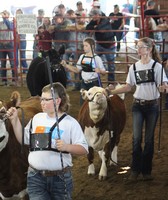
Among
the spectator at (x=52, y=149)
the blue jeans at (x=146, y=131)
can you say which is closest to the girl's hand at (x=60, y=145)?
the spectator at (x=52, y=149)

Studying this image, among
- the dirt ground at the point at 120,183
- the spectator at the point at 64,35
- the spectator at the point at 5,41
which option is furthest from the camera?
the spectator at the point at 5,41

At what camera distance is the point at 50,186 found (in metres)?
3.93

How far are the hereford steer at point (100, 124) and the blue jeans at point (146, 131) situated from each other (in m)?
0.48

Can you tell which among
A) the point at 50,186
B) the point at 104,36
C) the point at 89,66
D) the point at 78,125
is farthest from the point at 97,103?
the point at 104,36

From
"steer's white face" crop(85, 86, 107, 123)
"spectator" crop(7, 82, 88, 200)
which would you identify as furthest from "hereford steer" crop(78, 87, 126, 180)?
"spectator" crop(7, 82, 88, 200)

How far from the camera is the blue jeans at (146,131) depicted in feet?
20.1

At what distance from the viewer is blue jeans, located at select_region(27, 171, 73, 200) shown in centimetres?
391

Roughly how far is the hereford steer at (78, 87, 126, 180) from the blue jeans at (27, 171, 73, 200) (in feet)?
8.49

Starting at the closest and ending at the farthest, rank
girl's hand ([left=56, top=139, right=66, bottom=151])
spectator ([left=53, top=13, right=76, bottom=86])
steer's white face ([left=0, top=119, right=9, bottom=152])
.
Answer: girl's hand ([left=56, top=139, right=66, bottom=151]), steer's white face ([left=0, top=119, right=9, bottom=152]), spectator ([left=53, top=13, right=76, bottom=86])

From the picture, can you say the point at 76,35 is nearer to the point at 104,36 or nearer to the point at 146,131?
the point at 104,36

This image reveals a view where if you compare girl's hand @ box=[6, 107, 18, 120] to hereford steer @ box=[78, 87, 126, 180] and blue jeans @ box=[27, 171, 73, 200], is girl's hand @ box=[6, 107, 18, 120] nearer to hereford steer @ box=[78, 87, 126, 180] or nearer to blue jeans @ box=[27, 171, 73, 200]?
blue jeans @ box=[27, 171, 73, 200]

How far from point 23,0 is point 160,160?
62.9 feet

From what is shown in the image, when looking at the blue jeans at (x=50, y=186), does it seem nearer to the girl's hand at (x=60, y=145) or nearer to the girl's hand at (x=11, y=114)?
the girl's hand at (x=60, y=145)

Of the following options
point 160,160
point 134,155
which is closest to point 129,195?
point 134,155
